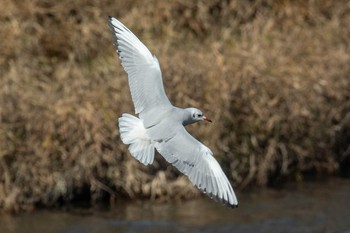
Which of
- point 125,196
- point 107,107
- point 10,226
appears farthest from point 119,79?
point 10,226

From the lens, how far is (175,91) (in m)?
8.04

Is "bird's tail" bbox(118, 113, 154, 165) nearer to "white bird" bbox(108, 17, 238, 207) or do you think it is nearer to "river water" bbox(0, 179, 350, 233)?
"white bird" bbox(108, 17, 238, 207)

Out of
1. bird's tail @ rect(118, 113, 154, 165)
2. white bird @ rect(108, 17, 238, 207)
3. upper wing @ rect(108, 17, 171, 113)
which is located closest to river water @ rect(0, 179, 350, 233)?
upper wing @ rect(108, 17, 171, 113)

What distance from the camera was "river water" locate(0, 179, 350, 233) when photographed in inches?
302

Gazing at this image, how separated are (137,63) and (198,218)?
2243 mm

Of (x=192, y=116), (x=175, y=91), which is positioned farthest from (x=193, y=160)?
(x=175, y=91)

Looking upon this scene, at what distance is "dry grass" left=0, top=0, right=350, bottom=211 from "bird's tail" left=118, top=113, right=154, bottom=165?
2376mm

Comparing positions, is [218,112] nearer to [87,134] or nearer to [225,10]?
[87,134]

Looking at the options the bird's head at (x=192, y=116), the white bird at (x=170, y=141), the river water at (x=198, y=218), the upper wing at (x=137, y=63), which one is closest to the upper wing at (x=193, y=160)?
the white bird at (x=170, y=141)

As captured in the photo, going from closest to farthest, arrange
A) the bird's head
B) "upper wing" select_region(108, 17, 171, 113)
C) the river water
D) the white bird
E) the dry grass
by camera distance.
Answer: the white bird → the bird's head → "upper wing" select_region(108, 17, 171, 113) → the river water → the dry grass

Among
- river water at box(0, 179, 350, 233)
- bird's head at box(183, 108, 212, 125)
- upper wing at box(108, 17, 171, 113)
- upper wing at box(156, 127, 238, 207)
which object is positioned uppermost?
upper wing at box(108, 17, 171, 113)

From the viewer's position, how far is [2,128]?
7.81 m

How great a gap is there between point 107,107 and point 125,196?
0.62m

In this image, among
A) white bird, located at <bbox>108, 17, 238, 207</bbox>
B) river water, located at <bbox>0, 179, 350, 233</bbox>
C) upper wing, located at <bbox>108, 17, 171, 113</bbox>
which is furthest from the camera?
river water, located at <bbox>0, 179, 350, 233</bbox>
